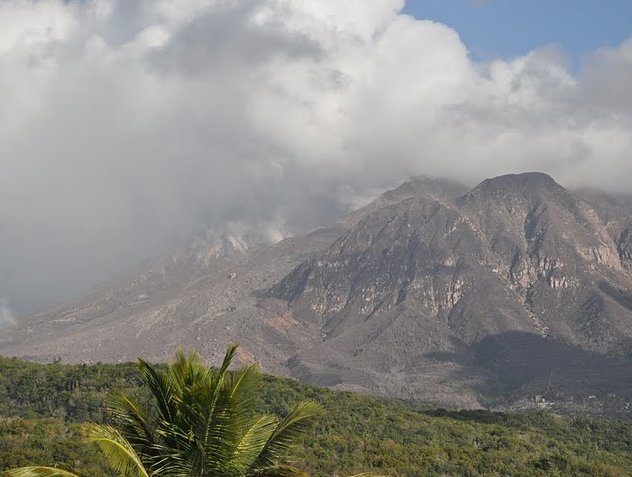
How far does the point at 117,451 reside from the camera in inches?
628

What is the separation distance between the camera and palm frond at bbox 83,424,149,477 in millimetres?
15781

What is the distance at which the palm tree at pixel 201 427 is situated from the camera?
16.7 meters

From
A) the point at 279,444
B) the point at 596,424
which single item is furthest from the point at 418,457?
the point at 596,424

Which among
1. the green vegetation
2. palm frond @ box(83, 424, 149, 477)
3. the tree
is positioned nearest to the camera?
the tree

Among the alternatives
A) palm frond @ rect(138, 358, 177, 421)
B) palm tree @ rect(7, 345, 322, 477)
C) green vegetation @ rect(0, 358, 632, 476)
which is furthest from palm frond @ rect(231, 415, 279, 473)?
green vegetation @ rect(0, 358, 632, 476)

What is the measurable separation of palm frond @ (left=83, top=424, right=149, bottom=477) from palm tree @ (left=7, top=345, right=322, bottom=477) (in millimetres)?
21

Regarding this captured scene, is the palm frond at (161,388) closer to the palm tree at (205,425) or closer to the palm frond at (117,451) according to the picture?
the palm tree at (205,425)

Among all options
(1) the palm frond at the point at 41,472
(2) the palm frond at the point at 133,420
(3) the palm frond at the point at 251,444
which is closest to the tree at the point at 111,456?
(1) the palm frond at the point at 41,472

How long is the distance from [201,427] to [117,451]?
1.67m

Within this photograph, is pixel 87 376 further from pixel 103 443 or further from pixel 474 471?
pixel 103 443

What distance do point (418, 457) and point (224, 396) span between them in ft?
252

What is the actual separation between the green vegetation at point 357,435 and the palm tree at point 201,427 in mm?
33256

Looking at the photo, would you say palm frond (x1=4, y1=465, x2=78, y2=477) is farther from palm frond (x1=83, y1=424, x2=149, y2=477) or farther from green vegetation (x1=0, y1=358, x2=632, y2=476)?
green vegetation (x1=0, y1=358, x2=632, y2=476)

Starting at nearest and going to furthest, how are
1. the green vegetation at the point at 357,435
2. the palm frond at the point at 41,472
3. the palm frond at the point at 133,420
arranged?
1. the palm frond at the point at 41,472
2. the palm frond at the point at 133,420
3. the green vegetation at the point at 357,435
